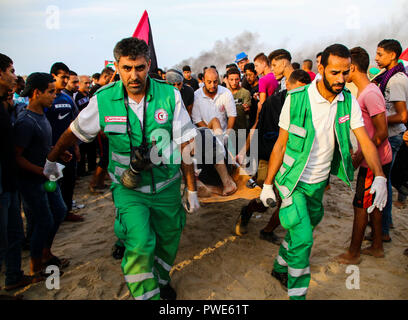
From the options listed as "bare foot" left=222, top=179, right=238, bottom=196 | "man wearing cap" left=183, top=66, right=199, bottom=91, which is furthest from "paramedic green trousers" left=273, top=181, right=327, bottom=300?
"man wearing cap" left=183, top=66, right=199, bottom=91

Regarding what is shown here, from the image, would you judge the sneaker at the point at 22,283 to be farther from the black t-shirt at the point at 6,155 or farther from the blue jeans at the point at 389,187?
the blue jeans at the point at 389,187

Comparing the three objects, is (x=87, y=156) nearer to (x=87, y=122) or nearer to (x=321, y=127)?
(x=87, y=122)

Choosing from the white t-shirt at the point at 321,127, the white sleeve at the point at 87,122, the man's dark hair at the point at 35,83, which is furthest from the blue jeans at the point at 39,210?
the white t-shirt at the point at 321,127

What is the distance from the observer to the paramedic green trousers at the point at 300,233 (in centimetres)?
243

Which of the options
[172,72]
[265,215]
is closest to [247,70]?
[172,72]

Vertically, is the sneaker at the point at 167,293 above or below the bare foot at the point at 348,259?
above

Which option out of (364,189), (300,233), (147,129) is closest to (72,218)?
(147,129)

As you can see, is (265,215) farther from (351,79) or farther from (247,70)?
(247,70)

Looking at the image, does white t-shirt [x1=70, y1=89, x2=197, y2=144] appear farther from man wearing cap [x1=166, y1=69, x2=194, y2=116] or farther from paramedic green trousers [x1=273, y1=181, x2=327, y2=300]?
man wearing cap [x1=166, y1=69, x2=194, y2=116]

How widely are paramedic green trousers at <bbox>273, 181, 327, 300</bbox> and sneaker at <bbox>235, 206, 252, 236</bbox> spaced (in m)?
1.30

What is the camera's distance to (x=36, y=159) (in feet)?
9.89

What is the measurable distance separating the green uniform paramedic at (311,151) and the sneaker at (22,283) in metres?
2.48

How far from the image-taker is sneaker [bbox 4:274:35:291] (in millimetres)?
2953

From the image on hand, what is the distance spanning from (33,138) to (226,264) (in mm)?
2418
